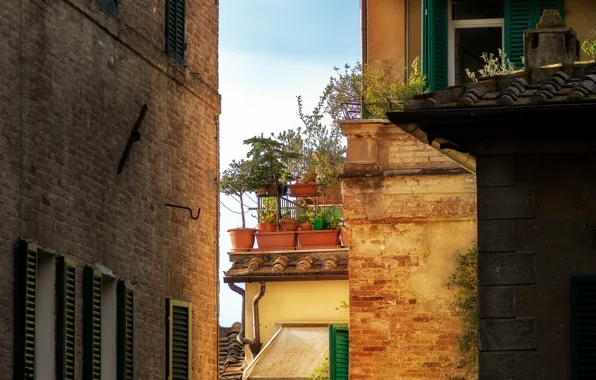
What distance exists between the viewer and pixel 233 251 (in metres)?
30.8

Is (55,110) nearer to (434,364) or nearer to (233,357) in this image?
(434,364)

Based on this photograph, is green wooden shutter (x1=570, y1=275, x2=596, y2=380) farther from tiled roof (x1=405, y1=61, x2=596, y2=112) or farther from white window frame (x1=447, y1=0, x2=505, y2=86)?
white window frame (x1=447, y1=0, x2=505, y2=86)

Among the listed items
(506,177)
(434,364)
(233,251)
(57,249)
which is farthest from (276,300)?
(506,177)

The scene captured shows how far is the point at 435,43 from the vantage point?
24.8 m

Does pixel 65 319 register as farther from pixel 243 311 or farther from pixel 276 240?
pixel 243 311

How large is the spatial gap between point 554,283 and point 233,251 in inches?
619

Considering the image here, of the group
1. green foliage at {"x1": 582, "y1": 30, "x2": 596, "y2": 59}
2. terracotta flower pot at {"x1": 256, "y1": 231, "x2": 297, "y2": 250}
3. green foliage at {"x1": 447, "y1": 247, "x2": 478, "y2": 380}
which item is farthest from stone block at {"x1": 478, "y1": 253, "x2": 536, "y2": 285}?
terracotta flower pot at {"x1": 256, "y1": 231, "x2": 297, "y2": 250}

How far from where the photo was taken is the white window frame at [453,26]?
24.8 m

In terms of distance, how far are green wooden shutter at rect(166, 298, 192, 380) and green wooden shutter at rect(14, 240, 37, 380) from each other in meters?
4.90

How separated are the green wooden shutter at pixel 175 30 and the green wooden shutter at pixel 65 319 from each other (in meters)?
4.80

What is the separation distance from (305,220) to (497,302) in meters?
15.1

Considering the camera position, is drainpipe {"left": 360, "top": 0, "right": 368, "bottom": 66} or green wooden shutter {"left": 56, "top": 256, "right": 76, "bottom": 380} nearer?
green wooden shutter {"left": 56, "top": 256, "right": 76, "bottom": 380}

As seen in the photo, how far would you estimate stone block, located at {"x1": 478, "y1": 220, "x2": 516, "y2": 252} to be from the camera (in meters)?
15.4

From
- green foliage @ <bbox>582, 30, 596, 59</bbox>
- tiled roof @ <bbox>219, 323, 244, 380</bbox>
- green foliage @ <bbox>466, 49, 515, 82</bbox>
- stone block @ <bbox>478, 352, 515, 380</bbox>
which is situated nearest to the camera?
stone block @ <bbox>478, 352, 515, 380</bbox>
